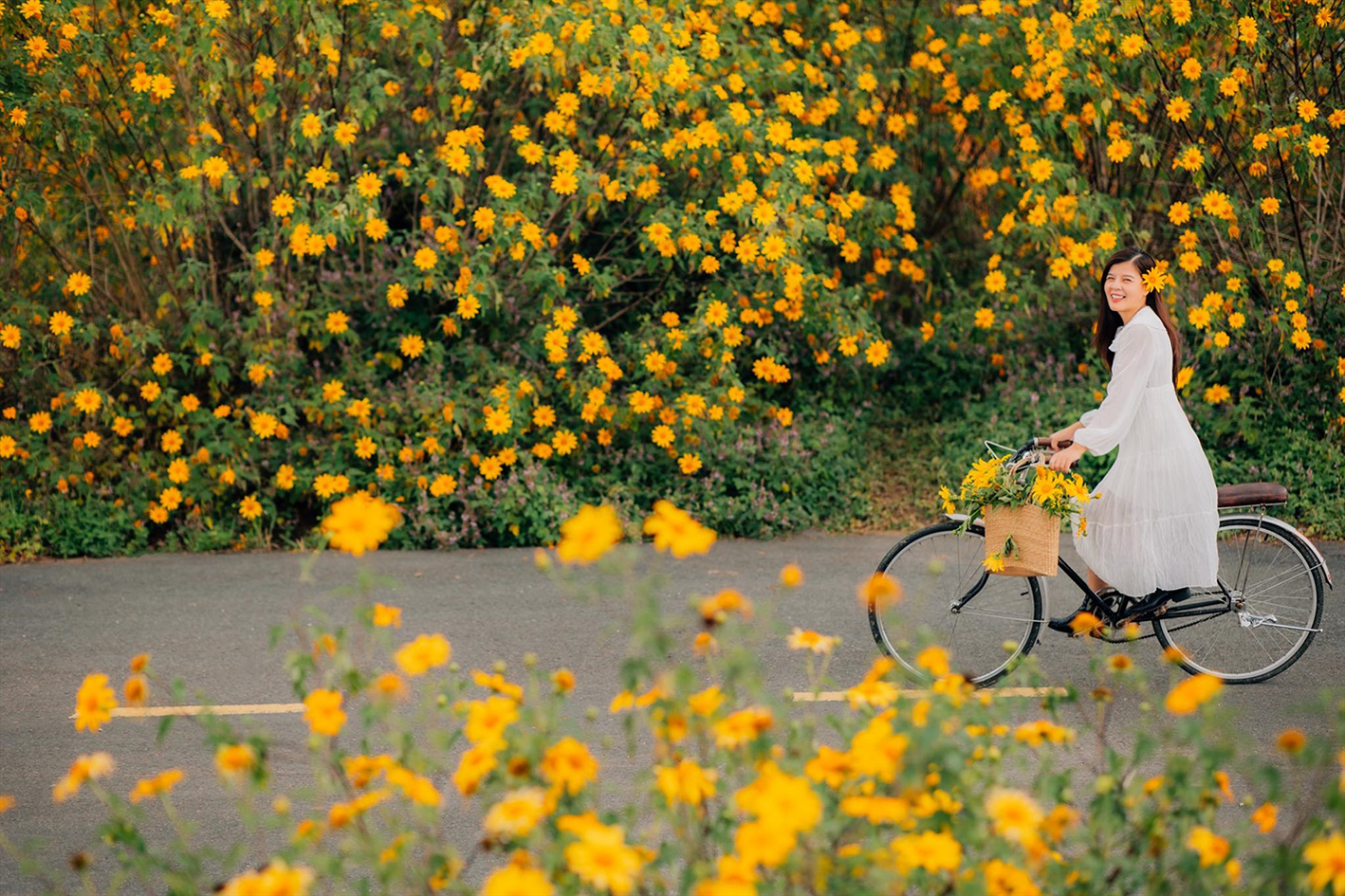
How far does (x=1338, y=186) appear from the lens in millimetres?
8258

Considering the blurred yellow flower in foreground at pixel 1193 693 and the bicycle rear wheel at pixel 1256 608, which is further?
the bicycle rear wheel at pixel 1256 608

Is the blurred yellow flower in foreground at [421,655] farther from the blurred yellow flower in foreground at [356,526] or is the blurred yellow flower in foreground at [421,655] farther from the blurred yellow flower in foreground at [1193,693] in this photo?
the blurred yellow flower in foreground at [1193,693]

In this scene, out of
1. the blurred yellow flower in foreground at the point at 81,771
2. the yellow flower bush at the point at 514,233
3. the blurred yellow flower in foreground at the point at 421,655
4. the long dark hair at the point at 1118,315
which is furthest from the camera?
the yellow flower bush at the point at 514,233

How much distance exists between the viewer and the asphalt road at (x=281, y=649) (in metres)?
4.37

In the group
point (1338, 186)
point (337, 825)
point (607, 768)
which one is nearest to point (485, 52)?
point (607, 768)

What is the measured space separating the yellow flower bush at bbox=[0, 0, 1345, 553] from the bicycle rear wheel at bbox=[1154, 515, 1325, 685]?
2704 mm

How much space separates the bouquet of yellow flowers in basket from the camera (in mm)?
4641

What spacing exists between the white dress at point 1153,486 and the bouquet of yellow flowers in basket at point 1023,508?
0.71 ft

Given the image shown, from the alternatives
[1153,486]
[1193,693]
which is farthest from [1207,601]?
Result: [1193,693]

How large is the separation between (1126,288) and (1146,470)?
66cm

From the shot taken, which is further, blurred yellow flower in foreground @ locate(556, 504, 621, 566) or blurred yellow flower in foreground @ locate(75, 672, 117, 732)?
blurred yellow flower in foreground @ locate(75, 672, 117, 732)

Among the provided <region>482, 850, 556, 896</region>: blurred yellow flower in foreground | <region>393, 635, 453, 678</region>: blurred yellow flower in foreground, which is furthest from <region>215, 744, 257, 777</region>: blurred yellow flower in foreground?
<region>482, 850, 556, 896</region>: blurred yellow flower in foreground

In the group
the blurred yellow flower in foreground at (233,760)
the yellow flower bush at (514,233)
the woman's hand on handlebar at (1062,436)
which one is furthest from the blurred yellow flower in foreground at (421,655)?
the yellow flower bush at (514,233)

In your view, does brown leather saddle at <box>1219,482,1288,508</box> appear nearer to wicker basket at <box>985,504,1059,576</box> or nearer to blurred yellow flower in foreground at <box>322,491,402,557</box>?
wicker basket at <box>985,504,1059,576</box>
